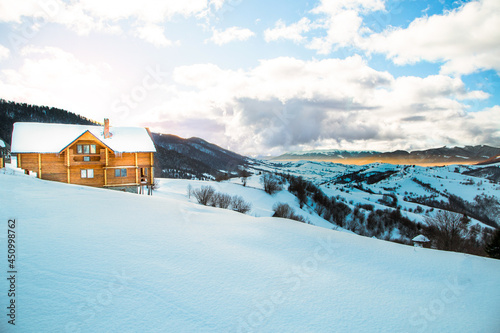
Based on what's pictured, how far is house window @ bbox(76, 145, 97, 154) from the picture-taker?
81.9ft

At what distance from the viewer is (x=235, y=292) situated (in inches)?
238

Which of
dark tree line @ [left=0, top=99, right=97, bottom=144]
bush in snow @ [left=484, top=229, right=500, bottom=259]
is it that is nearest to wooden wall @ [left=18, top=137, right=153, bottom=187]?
bush in snow @ [left=484, top=229, right=500, bottom=259]

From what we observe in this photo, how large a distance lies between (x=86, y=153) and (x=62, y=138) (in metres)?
2.86

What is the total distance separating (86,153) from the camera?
25.3m

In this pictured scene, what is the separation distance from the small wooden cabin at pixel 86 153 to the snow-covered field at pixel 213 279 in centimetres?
1533

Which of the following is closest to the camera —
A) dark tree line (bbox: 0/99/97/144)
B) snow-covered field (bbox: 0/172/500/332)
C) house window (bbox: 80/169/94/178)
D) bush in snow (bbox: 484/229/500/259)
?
snow-covered field (bbox: 0/172/500/332)

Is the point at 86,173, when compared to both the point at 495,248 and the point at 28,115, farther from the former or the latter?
the point at 28,115

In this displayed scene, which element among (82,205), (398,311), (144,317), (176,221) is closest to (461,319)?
(398,311)

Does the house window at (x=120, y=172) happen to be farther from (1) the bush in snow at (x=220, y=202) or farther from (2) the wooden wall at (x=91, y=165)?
(1) the bush in snow at (x=220, y=202)

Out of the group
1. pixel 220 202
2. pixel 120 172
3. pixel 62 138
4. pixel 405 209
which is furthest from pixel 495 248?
pixel 405 209

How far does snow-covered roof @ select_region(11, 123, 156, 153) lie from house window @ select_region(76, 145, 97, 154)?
1023 millimetres

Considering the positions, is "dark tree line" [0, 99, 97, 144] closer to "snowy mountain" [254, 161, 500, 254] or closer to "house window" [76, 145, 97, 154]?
"house window" [76, 145, 97, 154]

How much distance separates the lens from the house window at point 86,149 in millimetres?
24972

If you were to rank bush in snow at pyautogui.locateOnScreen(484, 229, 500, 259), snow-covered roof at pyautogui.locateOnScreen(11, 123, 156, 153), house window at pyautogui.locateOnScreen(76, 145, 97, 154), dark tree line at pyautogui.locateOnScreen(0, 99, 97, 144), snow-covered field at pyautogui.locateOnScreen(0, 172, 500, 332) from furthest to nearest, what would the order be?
dark tree line at pyautogui.locateOnScreen(0, 99, 97, 144) < house window at pyautogui.locateOnScreen(76, 145, 97, 154) < bush in snow at pyautogui.locateOnScreen(484, 229, 500, 259) < snow-covered roof at pyautogui.locateOnScreen(11, 123, 156, 153) < snow-covered field at pyautogui.locateOnScreen(0, 172, 500, 332)
